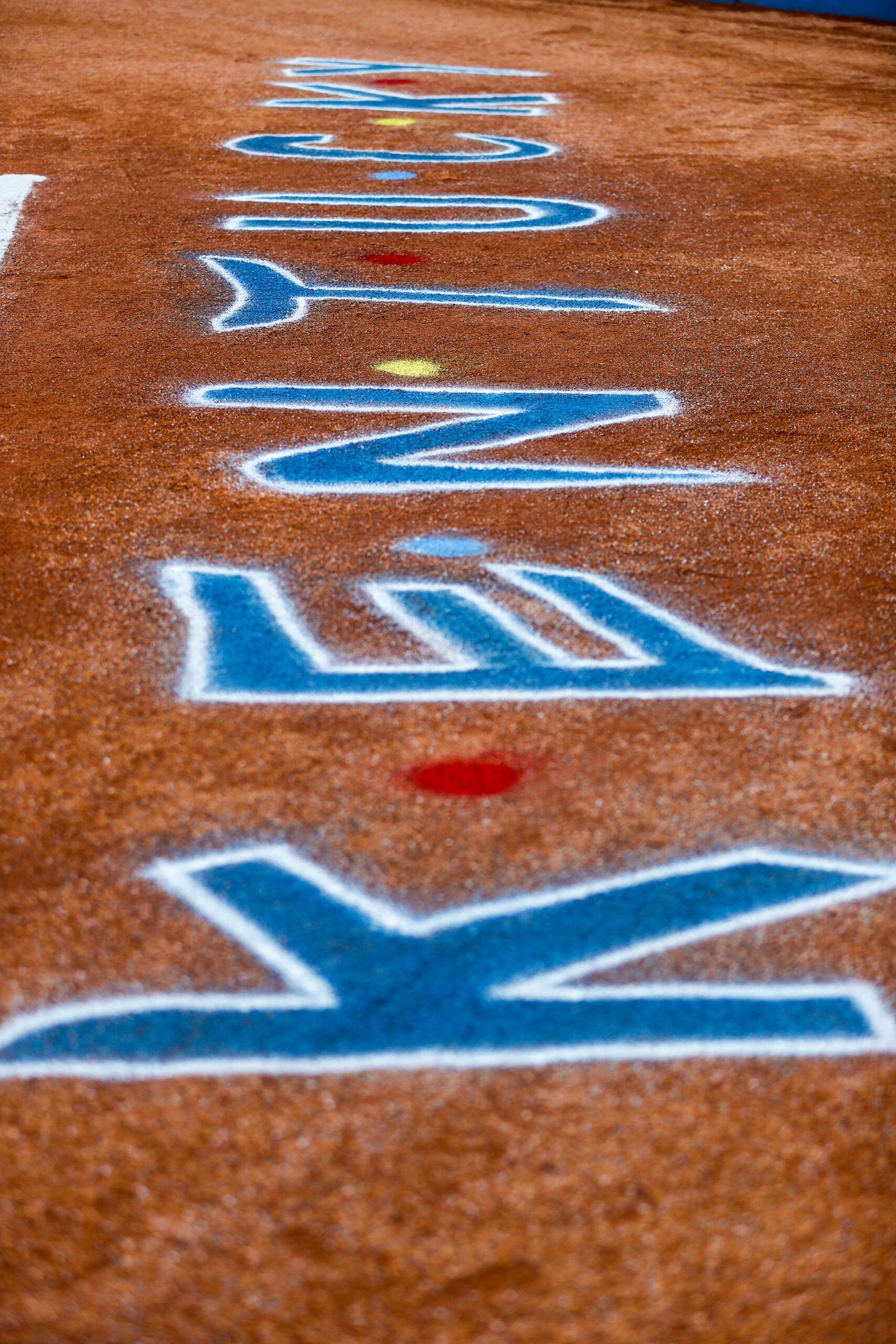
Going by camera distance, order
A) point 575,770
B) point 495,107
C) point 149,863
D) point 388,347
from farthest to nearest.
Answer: point 495,107 → point 388,347 → point 575,770 → point 149,863

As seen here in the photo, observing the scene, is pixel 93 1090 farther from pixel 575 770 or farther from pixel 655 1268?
pixel 575 770

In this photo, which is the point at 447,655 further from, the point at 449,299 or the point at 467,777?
the point at 449,299

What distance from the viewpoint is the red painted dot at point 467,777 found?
2.83 metres

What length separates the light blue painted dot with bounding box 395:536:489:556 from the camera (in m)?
3.75

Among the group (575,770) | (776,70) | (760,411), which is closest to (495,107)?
(776,70)

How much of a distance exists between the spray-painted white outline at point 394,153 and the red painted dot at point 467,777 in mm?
5480

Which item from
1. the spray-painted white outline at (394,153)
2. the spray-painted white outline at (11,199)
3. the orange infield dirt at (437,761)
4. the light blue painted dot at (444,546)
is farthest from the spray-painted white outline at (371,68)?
the light blue painted dot at (444,546)

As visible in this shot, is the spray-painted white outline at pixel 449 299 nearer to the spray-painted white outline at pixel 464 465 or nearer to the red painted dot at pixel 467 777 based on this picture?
the spray-painted white outline at pixel 464 465

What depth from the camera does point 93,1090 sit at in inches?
84.3

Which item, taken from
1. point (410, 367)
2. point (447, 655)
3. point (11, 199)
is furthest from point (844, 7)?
point (447, 655)

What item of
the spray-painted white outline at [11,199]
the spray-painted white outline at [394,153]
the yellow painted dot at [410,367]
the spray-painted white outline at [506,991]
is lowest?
the spray-painted white outline at [506,991]

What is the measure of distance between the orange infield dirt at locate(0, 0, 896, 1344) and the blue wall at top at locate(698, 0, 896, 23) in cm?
786

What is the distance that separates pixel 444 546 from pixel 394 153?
4.74 metres

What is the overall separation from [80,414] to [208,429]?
0.46 metres
